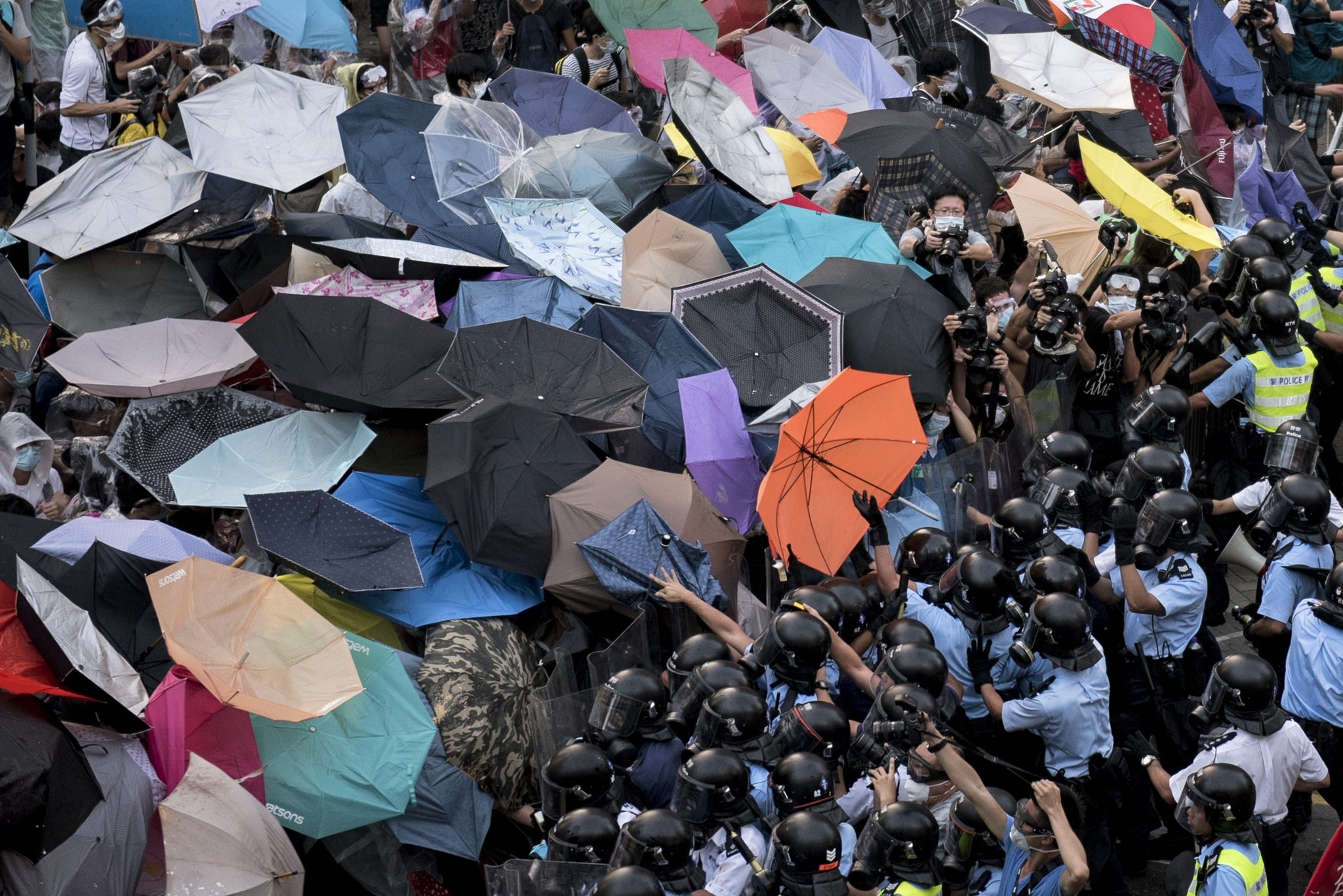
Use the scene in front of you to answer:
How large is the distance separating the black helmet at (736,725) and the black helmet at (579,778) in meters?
0.37

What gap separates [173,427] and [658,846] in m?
4.12

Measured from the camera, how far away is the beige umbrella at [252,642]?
6.02 meters

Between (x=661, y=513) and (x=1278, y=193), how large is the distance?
652 centimetres

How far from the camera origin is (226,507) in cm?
762

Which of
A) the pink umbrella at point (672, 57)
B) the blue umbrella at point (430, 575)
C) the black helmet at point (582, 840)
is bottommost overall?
the blue umbrella at point (430, 575)

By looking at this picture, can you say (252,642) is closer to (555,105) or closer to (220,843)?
(220,843)

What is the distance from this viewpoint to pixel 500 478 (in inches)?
281

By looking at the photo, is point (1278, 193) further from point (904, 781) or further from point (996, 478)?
point (904, 781)

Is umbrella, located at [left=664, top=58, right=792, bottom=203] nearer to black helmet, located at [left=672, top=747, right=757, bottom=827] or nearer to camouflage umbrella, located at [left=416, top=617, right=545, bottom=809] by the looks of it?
camouflage umbrella, located at [left=416, top=617, right=545, bottom=809]

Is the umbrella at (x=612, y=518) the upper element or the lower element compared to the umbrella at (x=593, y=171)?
lower

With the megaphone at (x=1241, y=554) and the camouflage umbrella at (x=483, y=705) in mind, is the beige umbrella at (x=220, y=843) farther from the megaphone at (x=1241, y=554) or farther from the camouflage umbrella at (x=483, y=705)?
the megaphone at (x=1241, y=554)

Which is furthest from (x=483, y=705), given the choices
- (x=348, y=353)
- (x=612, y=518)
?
(x=348, y=353)

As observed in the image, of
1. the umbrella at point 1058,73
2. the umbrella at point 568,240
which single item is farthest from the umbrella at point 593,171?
the umbrella at point 1058,73

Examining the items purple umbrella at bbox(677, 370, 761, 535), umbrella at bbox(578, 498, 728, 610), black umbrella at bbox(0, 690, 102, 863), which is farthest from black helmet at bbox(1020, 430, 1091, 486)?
black umbrella at bbox(0, 690, 102, 863)
